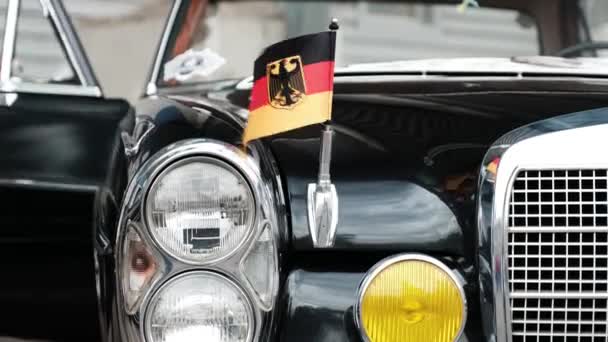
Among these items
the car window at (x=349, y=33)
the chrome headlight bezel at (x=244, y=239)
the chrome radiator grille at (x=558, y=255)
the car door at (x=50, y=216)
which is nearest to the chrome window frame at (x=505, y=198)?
the chrome radiator grille at (x=558, y=255)

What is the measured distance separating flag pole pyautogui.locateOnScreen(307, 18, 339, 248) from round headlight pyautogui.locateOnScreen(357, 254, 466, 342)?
0.41 ft

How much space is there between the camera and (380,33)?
522cm

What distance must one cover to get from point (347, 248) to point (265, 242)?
0.50 feet

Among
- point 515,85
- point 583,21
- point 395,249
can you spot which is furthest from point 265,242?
point 583,21

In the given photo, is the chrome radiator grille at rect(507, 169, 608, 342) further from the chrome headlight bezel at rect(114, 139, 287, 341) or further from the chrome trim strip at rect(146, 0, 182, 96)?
the chrome trim strip at rect(146, 0, 182, 96)

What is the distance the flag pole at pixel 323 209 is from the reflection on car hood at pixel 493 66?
80 cm

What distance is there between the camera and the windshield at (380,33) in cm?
326

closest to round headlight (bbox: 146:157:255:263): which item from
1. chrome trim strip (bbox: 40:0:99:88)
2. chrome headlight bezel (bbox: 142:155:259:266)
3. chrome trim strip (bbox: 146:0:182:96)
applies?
chrome headlight bezel (bbox: 142:155:259:266)

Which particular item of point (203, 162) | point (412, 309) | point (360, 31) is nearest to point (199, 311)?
point (203, 162)

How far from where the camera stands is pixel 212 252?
76.6 inches

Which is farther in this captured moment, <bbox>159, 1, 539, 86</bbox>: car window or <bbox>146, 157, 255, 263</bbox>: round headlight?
<bbox>159, 1, 539, 86</bbox>: car window

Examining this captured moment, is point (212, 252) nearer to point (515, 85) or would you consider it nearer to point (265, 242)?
point (265, 242)

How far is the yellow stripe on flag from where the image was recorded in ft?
6.35

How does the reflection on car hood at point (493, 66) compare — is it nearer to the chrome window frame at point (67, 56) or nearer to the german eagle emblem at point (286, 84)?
the chrome window frame at point (67, 56)
